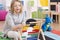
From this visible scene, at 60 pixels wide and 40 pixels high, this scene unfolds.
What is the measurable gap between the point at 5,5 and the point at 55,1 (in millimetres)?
1250

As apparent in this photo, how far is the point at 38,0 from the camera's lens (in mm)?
3703

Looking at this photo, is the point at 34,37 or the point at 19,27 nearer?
the point at 19,27

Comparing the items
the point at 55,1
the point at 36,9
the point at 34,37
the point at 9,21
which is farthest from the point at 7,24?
the point at 55,1

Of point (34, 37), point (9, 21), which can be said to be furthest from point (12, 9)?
point (34, 37)

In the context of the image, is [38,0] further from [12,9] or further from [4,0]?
[12,9]

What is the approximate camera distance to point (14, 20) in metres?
1.84

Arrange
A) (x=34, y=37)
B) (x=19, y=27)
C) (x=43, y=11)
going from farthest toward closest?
1. (x=43, y=11)
2. (x=34, y=37)
3. (x=19, y=27)

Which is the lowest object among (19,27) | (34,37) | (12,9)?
(34,37)

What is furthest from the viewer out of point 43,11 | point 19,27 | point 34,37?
point 43,11

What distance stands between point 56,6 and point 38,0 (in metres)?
0.47

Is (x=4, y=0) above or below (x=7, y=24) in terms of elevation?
above

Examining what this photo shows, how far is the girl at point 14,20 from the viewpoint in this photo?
175cm

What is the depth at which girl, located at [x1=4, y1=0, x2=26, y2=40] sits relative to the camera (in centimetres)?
175

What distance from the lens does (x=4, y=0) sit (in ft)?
12.3
